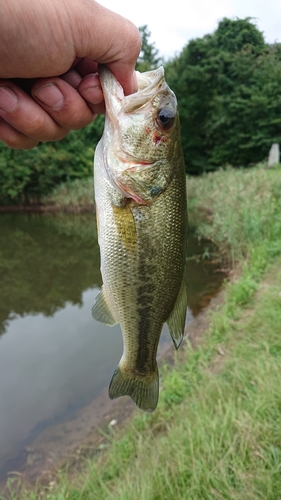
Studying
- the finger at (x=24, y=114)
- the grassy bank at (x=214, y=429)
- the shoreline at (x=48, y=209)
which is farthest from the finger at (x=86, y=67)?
the shoreline at (x=48, y=209)

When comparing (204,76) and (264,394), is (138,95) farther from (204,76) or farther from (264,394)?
(204,76)

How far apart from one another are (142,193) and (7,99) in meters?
0.73

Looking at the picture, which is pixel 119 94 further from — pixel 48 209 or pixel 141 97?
pixel 48 209

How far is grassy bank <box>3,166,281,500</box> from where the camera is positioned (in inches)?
99.0

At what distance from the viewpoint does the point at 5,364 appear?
6.43m

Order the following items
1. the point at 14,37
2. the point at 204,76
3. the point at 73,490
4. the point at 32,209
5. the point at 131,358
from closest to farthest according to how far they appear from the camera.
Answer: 1. the point at 14,37
2. the point at 131,358
3. the point at 73,490
4. the point at 32,209
5. the point at 204,76

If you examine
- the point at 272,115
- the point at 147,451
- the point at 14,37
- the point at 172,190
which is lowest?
the point at 147,451

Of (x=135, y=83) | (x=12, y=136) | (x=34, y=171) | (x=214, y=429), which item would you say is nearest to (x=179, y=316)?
(x=135, y=83)

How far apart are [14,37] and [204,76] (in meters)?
31.2

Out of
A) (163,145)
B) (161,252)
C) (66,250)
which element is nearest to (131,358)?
(161,252)

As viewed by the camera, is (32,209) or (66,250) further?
(32,209)

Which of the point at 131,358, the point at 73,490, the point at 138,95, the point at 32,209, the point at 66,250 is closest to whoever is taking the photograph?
the point at 138,95

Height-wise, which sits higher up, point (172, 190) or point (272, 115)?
point (272, 115)

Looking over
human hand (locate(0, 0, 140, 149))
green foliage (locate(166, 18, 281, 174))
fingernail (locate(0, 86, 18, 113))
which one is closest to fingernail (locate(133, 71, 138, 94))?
human hand (locate(0, 0, 140, 149))
